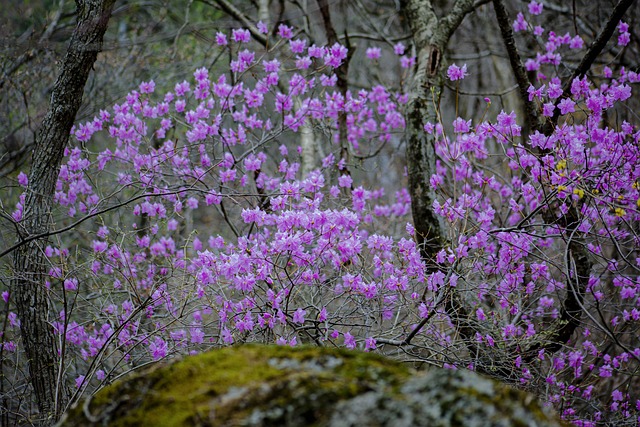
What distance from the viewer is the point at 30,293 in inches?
154

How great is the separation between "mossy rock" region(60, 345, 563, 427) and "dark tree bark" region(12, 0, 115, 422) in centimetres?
246

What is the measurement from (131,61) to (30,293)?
5150 mm

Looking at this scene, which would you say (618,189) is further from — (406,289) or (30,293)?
(30,293)

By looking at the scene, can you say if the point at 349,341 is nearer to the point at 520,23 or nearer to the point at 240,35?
the point at 240,35

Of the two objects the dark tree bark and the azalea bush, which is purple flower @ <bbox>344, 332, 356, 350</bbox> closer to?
the azalea bush

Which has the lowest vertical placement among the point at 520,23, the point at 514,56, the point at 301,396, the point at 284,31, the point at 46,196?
the point at 301,396

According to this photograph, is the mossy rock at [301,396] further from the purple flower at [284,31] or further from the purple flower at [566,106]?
the purple flower at [284,31]

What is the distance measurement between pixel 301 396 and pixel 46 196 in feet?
10.3

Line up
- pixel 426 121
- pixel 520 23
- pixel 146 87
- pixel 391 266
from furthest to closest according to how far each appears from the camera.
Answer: pixel 520 23 < pixel 146 87 < pixel 426 121 < pixel 391 266

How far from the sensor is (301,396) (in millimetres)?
1519

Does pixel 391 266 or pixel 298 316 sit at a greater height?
pixel 391 266

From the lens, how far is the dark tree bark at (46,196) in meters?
3.89

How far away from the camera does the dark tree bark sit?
3891 millimetres

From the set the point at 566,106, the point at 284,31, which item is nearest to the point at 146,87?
the point at 284,31
